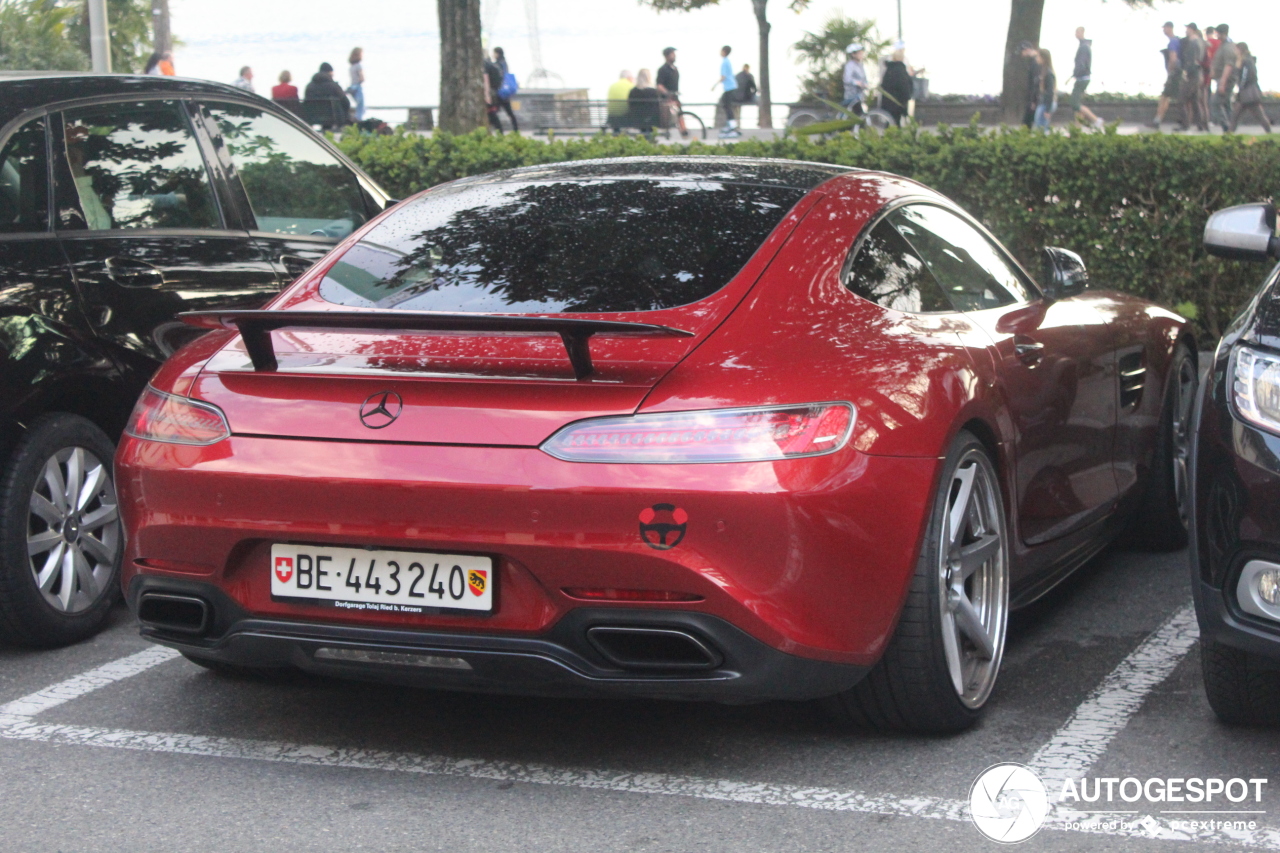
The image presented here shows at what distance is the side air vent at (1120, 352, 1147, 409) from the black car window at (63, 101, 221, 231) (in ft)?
10.4

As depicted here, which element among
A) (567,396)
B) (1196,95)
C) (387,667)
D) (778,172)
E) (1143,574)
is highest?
(1196,95)

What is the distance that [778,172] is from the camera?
4.20 m

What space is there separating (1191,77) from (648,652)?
89.7 ft

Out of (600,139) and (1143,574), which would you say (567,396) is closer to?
(1143,574)

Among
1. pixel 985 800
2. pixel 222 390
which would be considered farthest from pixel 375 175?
pixel 985 800

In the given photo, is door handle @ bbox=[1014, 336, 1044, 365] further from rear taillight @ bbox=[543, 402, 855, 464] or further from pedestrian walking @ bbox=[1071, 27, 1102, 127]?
pedestrian walking @ bbox=[1071, 27, 1102, 127]

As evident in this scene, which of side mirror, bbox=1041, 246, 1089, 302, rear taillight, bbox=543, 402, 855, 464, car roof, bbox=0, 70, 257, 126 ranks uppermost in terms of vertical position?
car roof, bbox=0, 70, 257, 126

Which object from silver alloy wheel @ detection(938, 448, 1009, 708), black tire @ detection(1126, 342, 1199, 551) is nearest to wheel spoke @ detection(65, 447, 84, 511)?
silver alloy wheel @ detection(938, 448, 1009, 708)

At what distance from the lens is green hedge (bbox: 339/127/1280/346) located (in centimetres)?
852

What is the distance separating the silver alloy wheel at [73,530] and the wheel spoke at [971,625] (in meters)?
2.69

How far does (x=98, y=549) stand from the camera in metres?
4.77

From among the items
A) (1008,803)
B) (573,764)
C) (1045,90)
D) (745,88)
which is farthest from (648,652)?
(745,88)

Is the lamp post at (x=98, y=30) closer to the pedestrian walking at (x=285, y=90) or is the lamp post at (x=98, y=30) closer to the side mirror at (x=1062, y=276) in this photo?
the side mirror at (x=1062, y=276)

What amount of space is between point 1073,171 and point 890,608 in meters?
6.11
